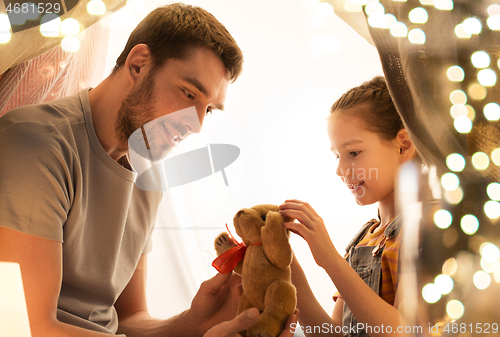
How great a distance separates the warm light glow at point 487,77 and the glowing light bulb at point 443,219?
21 cm

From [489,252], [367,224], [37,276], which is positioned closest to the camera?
[489,252]

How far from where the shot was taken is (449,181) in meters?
0.53

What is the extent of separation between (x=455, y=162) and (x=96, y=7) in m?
0.79

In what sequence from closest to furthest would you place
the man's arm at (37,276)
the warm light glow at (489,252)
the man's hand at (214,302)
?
the warm light glow at (489,252), the man's arm at (37,276), the man's hand at (214,302)

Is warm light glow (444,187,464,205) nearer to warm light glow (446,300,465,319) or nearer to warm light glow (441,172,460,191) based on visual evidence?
warm light glow (441,172,460,191)

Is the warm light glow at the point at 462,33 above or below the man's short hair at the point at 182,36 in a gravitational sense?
below

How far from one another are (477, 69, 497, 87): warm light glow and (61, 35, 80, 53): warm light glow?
830 mm

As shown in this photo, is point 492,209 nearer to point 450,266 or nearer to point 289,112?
point 450,266

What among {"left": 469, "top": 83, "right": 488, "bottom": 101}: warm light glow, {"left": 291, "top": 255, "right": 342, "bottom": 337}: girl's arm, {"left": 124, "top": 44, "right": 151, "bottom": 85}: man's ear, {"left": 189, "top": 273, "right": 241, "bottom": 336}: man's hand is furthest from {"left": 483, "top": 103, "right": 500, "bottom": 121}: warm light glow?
{"left": 124, "top": 44, "right": 151, "bottom": 85}: man's ear

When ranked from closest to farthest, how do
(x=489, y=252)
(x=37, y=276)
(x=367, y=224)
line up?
(x=489, y=252), (x=37, y=276), (x=367, y=224)

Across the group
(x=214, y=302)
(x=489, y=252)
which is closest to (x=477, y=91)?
(x=489, y=252)

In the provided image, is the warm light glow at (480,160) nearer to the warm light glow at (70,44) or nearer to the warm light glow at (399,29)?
the warm light glow at (399,29)

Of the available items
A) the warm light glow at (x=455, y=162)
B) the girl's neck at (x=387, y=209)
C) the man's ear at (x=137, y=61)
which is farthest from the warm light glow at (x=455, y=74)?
the man's ear at (x=137, y=61)

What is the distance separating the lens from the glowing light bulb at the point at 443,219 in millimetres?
527
